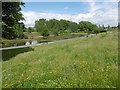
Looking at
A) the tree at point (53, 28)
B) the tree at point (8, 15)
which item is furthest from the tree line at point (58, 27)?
the tree at point (8, 15)

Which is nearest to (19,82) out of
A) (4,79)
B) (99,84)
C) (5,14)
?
(4,79)

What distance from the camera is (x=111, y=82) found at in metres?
3.83

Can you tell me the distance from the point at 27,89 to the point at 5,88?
971 mm

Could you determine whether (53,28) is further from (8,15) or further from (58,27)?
(8,15)

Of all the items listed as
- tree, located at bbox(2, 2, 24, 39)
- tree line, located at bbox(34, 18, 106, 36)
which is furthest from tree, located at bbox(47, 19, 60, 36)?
tree, located at bbox(2, 2, 24, 39)

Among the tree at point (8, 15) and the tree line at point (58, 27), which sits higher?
the tree line at point (58, 27)

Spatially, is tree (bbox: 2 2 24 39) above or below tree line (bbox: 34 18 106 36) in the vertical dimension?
below

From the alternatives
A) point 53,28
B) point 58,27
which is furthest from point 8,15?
point 58,27

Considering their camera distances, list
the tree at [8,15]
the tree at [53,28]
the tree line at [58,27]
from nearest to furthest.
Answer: the tree at [8,15], the tree line at [58,27], the tree at [53,28]

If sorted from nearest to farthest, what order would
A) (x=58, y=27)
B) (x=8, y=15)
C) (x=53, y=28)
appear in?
(x=8, y=15) → (x=53, y=28) → (x=58, y=27)

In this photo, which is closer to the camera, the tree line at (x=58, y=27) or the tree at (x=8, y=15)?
the tree at (x=8, y=15)

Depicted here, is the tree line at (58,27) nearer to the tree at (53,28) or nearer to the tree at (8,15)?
the tree at (53,28)

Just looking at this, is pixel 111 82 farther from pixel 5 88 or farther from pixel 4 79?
pixel 4 79

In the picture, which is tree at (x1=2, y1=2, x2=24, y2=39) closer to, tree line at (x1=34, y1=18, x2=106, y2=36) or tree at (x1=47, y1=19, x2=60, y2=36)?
tree line at (x1=34, y1=18, x2=106, y2=36)
